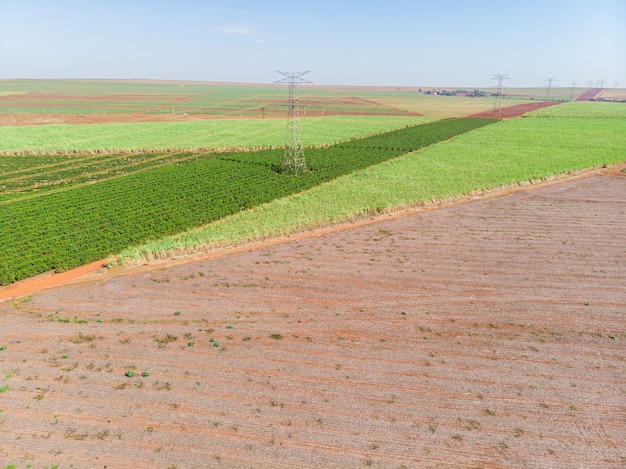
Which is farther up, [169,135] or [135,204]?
[169,135]

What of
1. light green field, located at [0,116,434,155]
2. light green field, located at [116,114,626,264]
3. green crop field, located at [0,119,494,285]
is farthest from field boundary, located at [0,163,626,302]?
light green field, located at [0,116,434,155]

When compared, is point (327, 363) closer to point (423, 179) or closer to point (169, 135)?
point (423, 179)

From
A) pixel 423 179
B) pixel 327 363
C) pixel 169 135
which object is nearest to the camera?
pixel 327 363

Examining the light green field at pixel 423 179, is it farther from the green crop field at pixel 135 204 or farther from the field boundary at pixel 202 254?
the green crop field at pixel 135 204

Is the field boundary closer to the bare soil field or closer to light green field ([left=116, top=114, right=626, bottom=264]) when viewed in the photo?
light green field ([left=116, top=114, right=626, bottom=264])

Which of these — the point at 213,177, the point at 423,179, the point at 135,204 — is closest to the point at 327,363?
the point at 135,204

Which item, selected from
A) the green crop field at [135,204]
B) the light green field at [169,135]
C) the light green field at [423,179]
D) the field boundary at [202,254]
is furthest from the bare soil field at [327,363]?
the light green field at [169,135]

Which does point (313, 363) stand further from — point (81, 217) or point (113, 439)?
point (81, 217)

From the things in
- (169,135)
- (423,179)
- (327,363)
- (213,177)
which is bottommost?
(327,363)
